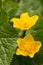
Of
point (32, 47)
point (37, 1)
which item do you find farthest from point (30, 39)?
point (37, 1)

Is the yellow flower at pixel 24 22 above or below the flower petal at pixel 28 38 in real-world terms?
above

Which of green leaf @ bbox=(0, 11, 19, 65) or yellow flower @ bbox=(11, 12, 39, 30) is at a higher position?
yellow flower @ bbox=(11, 12, 39, 30)

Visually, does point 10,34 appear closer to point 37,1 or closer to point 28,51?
point 28,51

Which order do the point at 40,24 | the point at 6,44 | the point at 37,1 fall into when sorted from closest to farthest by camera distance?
the point at 6,44, the point at 40,24, the point at 37,1

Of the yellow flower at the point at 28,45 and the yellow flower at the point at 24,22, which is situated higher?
the yellow flower at the point at 24,22

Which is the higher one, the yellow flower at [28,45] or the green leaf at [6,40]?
the green leaf at [6,40]

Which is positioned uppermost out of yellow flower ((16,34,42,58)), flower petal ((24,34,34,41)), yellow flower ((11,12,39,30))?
yellow flower ((11,12,39,30))

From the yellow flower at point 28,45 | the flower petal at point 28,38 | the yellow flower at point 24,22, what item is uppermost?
the yellow flower at point 24,22

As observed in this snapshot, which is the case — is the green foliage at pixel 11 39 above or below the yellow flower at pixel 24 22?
below
